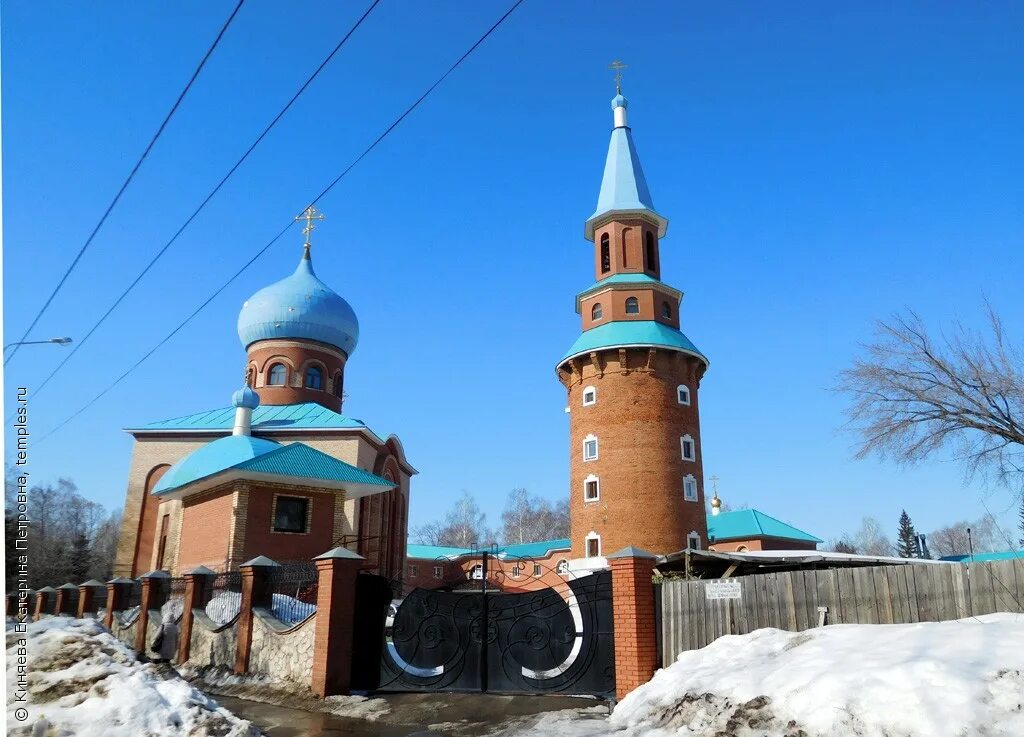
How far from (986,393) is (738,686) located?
39.6 ft

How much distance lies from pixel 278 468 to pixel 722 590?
1226 centimetres

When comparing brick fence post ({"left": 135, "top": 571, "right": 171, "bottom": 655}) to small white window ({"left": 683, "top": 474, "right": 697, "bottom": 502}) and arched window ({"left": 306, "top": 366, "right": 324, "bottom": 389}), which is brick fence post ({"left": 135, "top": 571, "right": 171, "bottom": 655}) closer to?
arched window ({"left": 306, "top": 366, "right": 324, "bottom": 389})

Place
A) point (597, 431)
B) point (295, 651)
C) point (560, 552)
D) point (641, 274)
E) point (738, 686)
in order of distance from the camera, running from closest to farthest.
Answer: point (738, 686), point (295, 651), point (597, 431), point (641, 274), point (560, 552)

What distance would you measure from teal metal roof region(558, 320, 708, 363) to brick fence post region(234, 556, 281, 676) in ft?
48.7

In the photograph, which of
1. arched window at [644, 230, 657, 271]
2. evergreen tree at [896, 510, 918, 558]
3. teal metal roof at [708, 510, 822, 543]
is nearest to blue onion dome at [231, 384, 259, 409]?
arched window at [644, 230, 657, 271]

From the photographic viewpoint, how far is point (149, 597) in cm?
1482

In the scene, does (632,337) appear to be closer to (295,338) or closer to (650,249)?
(650,249)

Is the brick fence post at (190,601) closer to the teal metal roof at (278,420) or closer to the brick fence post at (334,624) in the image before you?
the brick fence post at (334,624)

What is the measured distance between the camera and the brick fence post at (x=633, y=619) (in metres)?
8.91

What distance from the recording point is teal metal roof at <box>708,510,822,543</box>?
3803 cm

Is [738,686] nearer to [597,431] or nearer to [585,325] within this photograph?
[597,431]

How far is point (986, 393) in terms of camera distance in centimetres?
1568

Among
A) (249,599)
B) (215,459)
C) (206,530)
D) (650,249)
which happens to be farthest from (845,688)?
(650,249)

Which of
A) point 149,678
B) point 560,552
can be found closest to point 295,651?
point 149,678
